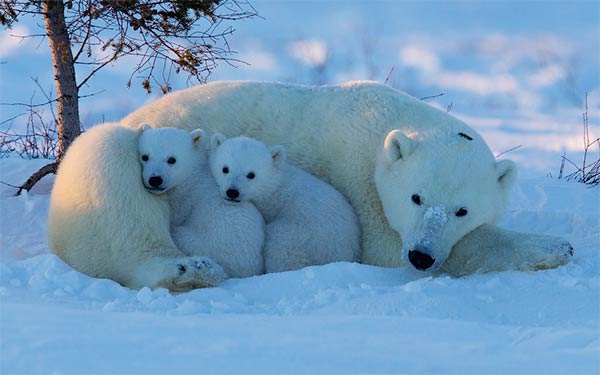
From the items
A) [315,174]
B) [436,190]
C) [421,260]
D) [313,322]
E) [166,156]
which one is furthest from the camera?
[315,174]

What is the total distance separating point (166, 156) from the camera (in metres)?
4.97

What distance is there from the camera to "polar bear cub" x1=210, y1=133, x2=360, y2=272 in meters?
4.81

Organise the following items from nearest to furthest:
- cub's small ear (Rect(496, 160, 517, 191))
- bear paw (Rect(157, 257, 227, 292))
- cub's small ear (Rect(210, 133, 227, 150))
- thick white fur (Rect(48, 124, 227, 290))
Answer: bear paw (Rect(157, 257, 227, 292))
thick white fur (Rect(48, 124, 227, 290))
cub's small ear (Rect(496, 160, 517, 191))
cub's small ear (Rect(210, 133, 227, 150))

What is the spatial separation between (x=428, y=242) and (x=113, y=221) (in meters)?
1.67

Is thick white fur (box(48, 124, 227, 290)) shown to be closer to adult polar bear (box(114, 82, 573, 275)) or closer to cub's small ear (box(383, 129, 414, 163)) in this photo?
adult polar bear (box(114, 82, 573, 275))

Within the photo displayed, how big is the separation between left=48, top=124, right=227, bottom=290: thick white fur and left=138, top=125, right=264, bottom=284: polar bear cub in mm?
87

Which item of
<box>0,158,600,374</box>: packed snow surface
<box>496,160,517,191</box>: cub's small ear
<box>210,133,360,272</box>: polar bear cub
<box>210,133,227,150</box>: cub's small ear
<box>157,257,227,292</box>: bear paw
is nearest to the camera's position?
<box>0,158,600,374</box>: packed snow surface

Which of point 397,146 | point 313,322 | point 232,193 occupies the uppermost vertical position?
point 397,146

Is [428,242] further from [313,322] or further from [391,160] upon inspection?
[313,322]

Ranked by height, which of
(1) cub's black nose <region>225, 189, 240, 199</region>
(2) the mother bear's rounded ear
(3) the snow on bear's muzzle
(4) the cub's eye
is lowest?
(3) the snow on bear's muzzle

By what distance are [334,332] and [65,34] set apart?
4955 millimetres

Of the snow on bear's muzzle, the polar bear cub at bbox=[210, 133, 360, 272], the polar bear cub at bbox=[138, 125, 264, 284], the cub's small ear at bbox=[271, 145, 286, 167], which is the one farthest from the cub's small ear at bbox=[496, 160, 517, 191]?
the polar bear cub at bbox=[138, 125, 264, 284]

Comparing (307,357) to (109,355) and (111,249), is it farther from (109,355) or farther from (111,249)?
(111,249)

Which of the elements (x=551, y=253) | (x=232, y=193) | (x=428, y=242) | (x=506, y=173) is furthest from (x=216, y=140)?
(x=551, y=253)
